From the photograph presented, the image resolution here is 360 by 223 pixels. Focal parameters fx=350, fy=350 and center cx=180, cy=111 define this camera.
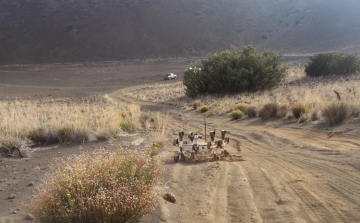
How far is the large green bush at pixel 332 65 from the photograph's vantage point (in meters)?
31.0

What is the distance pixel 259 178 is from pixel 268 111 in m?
8.78

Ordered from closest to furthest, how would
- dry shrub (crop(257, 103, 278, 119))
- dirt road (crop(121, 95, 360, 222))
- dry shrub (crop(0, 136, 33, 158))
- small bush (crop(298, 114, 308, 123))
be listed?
dirt road (crop(121, 95, 360, 222)) → dry shrub (crop(0, 136, 33, 158)) → small bush (crop(298, 114, 308, 123)) → dry shrub (crop(257, 103, 278, 119))

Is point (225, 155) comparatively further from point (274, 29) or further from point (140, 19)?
point (140, 19)

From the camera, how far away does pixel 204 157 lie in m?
8.84

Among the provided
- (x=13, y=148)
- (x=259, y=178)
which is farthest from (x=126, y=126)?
(x=259, y=178)

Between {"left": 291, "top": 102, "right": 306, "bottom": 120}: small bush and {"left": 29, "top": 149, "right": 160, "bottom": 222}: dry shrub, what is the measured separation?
10048mm

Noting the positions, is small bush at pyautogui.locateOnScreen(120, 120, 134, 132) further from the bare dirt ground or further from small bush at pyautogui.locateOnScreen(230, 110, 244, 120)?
small bush at pyautogui.locateOnScreen(230, 110, 244, 120)

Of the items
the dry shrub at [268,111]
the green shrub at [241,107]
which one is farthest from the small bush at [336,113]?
the green shrub at [241,107]

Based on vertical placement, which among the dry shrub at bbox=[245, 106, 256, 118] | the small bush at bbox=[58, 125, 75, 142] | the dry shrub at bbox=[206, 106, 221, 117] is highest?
the small bush at bbox=[58, 125, 75, 142]

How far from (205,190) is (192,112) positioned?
47.7 feet

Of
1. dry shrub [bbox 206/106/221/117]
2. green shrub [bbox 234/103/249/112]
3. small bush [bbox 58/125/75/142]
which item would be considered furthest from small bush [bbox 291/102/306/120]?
small bush [bbox 58/125/75/142]

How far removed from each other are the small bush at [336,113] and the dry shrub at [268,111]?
10.9 feet

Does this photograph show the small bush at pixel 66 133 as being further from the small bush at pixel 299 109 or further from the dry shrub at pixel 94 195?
the small bush at pixel 299 109

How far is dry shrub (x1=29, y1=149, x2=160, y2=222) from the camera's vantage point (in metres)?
4.22
